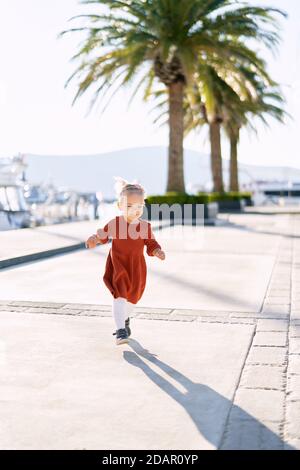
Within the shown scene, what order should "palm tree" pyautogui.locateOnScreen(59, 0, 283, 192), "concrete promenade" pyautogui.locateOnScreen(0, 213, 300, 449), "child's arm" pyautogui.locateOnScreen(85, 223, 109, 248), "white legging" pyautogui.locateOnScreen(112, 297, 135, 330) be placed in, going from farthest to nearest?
1. "palm tree" pyautogui.locateOnScreen(59, 0, 283, 192)
2. "child's arm" pyautogui.locateOnScreen(85, 223, 109, 248)
3. "white legging" pyautogui.locateOnScreen(112, 297, 135, 330)
4. "concrete promenade" pyautogui.locateOnScreen(0, 213, 300, 449)

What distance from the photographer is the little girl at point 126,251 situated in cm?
455

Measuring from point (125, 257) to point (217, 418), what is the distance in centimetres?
183

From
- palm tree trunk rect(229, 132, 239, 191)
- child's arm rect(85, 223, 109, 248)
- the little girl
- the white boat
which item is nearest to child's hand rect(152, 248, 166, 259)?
the little girl

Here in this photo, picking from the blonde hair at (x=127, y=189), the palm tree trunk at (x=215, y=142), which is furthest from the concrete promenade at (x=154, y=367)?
the palm tree trunk at (x=215, y=142)

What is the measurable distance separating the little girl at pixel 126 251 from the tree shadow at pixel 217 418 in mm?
766

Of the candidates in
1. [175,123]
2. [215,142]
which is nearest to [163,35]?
[175,123]

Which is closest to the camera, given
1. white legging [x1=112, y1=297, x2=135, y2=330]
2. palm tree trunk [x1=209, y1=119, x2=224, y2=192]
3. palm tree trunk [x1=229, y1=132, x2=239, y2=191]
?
white legging [x1=112, y1=297, x2=135, y2=330]

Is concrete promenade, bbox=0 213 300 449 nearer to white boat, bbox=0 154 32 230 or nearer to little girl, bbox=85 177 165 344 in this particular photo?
little girl, bbox=85 177 165 344

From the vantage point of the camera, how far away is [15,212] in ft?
109

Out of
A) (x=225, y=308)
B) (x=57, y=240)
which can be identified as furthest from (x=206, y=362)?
(x=57, y=240)

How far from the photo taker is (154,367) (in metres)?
3.92

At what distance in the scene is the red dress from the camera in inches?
180

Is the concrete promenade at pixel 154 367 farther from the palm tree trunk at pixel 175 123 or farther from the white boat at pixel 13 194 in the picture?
the white boat at pixel 13 194

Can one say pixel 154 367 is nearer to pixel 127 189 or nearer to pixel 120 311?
pixel 120 311
